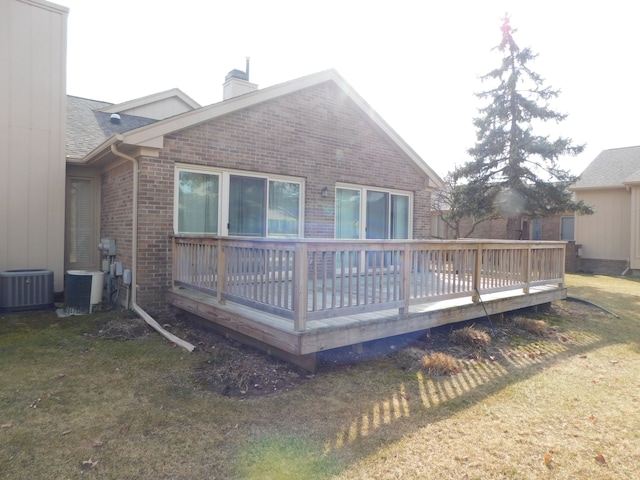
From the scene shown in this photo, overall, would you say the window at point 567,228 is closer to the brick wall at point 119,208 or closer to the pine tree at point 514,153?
the pine tree at point 514,153

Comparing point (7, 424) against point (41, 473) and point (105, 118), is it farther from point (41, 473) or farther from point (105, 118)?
point (105, 118)

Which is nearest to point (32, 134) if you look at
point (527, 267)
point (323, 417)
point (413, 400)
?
point (323, 417)

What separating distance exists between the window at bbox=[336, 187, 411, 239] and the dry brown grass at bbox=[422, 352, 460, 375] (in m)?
4.59

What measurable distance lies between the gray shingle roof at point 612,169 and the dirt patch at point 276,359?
13587 millimetres

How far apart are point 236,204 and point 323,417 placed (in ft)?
16.1

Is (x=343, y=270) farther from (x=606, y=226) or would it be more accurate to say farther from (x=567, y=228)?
(x=567, y=228)

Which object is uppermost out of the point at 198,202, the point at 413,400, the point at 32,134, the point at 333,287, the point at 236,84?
the point at 236,84

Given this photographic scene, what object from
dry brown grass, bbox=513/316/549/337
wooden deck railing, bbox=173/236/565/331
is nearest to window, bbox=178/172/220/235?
wooden deck railing, bbox=173/236/565/331

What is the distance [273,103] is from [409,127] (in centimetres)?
2143

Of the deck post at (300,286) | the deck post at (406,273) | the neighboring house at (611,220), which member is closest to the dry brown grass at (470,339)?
the deck post at (406,273)

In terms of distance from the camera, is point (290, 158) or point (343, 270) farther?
point (290, 158)

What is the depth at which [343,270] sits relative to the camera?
449cm

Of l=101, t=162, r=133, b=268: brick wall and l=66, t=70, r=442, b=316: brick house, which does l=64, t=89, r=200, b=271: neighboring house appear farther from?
l=101, t=162, r=133, b=268: brick wall

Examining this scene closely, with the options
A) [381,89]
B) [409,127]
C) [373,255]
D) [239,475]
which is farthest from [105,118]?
[409,127]
